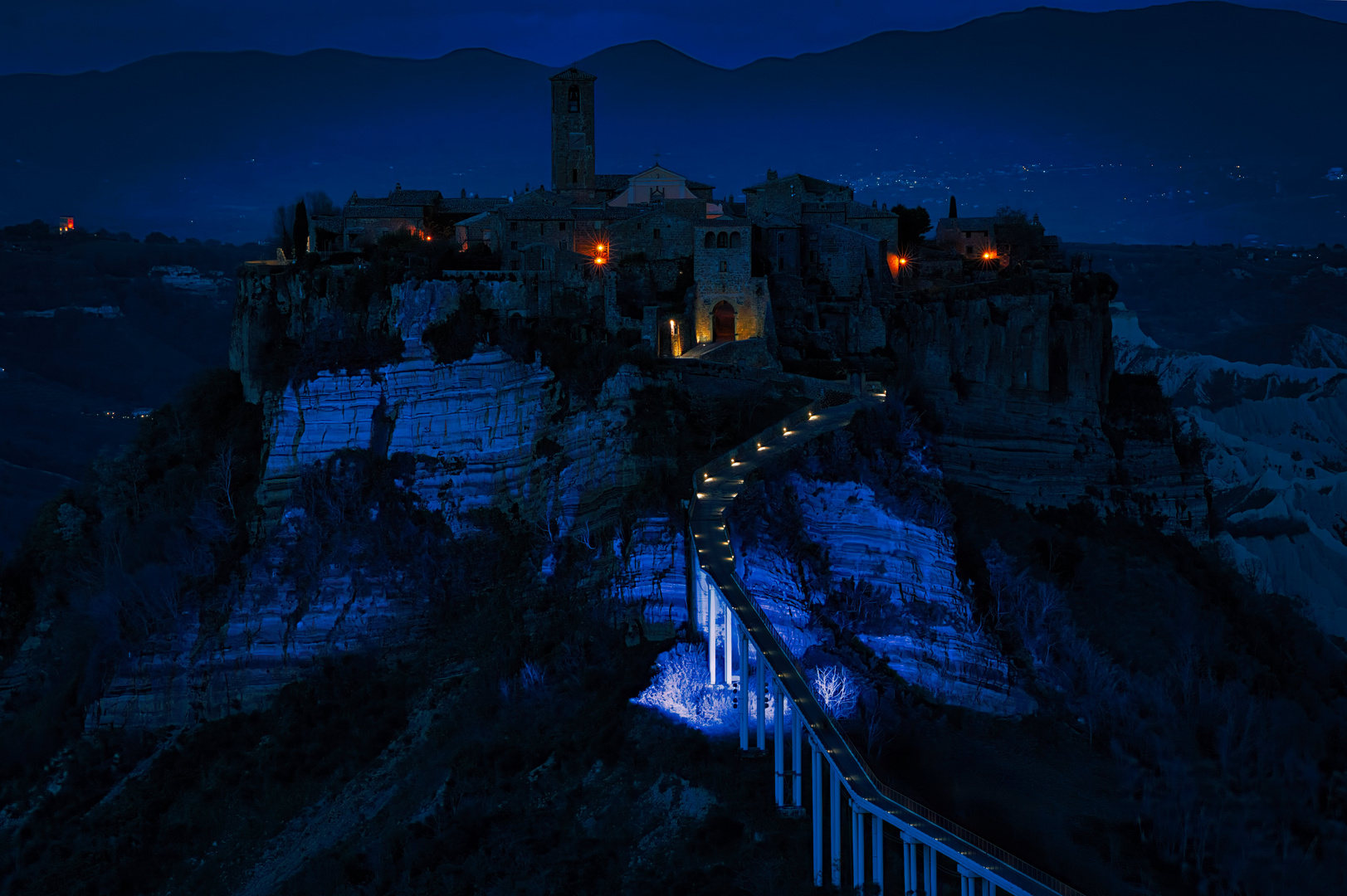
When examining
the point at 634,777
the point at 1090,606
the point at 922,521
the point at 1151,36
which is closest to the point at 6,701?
the point at 634,777

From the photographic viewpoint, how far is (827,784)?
28.0 metres

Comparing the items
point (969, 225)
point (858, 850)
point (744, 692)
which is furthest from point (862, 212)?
point (858, 850)

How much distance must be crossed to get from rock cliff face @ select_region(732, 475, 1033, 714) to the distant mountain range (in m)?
61.1

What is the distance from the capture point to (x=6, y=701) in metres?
44.6

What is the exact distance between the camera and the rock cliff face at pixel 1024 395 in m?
43.6

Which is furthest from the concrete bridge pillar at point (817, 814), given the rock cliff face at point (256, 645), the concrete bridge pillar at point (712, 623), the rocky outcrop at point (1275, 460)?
the rocky outcrop at point (1275, 460)

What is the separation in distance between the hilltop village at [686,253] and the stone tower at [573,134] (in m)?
0.05

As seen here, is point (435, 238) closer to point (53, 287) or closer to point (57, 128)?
point (53, 287)

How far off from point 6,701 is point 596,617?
19675mm

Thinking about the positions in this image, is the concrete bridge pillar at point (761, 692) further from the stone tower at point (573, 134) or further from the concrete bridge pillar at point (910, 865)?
the stone tower at point (573, 134)

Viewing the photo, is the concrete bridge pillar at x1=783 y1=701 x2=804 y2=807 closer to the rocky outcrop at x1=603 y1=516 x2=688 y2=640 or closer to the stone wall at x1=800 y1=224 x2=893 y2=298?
the rocky outcrop at x1=603 y1=516 x2=688 y2=640

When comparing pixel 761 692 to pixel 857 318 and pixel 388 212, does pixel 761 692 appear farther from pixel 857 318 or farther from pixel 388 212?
pixel 388 212

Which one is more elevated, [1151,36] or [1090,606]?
[1151,36]

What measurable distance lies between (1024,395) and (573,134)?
55.9 feet
